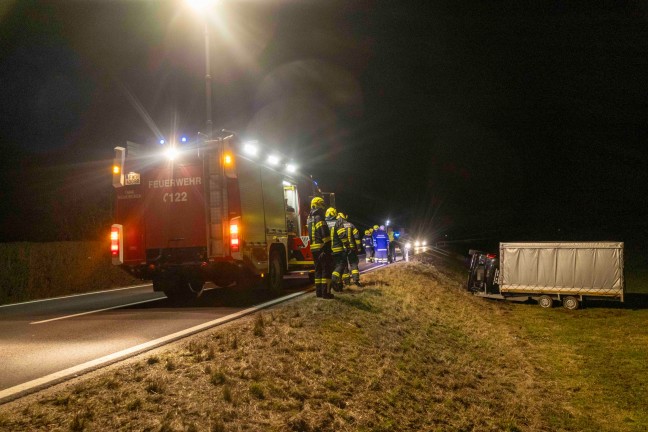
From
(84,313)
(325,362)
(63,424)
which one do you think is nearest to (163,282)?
(84,313)

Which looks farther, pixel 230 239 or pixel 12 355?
pixel 230 239

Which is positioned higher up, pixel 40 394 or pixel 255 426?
pixel 40 394

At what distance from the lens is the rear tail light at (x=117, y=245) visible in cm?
963

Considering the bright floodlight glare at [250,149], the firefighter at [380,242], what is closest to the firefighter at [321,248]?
the bright floodlight glare at [250,149]

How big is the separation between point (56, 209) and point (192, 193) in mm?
10729

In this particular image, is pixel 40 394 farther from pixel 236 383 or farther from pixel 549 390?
pixel 549 390

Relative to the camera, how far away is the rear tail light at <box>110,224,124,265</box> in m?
9.63

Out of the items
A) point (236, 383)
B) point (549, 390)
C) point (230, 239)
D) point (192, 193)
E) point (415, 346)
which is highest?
point (192, 193)

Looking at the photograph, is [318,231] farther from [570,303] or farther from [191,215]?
[570,303]

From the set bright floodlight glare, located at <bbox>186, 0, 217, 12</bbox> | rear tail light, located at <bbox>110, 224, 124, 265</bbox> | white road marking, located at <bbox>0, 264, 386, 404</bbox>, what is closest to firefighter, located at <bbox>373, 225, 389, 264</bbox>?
bright floodlight glare, located at <bbox>186, 0, 217, 12</bbox>

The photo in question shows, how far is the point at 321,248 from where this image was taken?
31.9 feet

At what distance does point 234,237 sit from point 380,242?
45.8ft

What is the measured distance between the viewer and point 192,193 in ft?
31.2

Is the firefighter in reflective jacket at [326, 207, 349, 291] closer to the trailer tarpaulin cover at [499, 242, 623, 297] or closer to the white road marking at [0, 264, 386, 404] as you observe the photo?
the white road marking at [0, 264, 386, 404]
